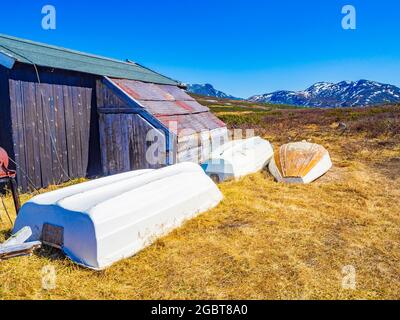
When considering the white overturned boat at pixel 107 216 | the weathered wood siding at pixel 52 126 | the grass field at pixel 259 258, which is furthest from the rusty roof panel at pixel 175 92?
the white overturned boat at pixel 107 216

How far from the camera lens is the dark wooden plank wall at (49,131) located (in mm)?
9047

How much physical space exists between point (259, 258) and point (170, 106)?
26.2ft

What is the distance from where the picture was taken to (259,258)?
17.4 ft

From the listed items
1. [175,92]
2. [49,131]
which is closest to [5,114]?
[49,131]

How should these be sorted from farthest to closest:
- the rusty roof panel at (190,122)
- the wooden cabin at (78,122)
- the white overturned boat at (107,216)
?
1. the rusty roof panel at (190,122)
2. the wooden cabin at (78,122)
3. the white overturned boat at (107,216)

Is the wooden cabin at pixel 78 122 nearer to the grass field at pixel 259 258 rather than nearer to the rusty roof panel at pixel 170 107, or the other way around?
the rusty roof panel at pixel 170 107

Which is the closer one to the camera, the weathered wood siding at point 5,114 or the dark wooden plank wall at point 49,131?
the weathered wood siding at point 5,114

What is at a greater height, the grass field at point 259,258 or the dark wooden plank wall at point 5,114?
the dark wooden plank wall at point 5,114

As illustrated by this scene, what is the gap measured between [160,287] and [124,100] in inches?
297

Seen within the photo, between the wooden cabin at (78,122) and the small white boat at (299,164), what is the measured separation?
2.78m

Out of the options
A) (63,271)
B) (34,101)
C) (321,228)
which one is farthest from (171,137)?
(63,271)

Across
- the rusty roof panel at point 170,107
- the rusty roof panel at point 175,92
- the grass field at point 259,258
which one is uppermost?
the rusty roof panel at point 175,92

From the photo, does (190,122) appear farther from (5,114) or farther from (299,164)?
(5,114)

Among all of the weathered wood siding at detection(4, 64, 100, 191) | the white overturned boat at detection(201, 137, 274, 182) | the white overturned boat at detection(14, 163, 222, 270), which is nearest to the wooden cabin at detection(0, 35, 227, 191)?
the weathered wood siding at detection(4, 64, 100, 191)
